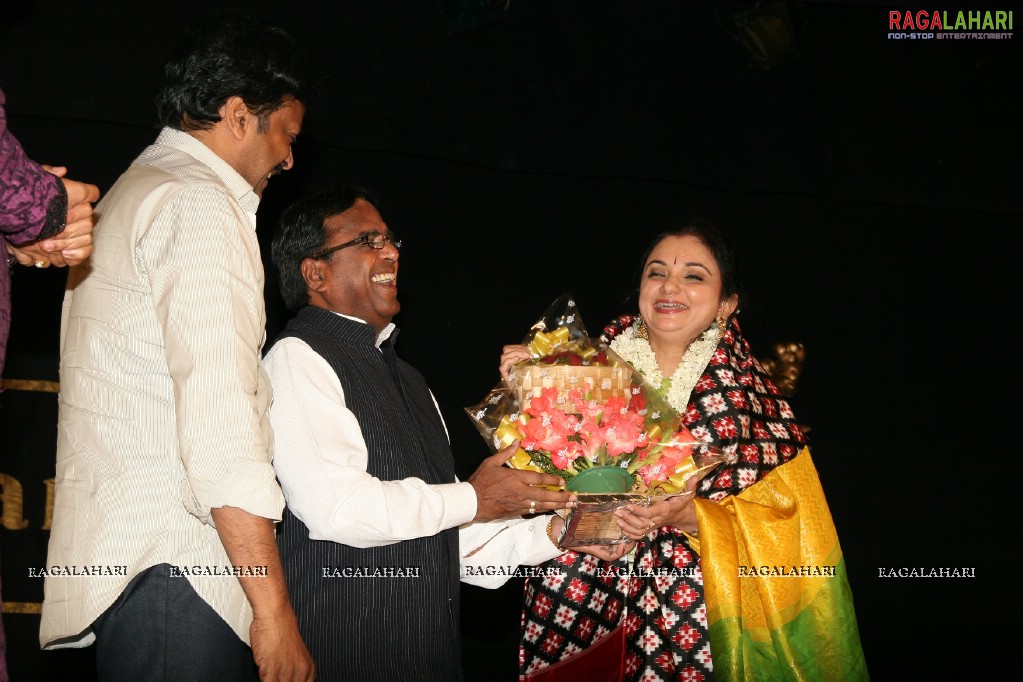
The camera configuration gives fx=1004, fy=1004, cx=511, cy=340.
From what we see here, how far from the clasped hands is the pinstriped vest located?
837mm

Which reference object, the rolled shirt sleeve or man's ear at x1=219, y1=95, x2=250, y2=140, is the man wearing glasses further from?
man's ear at x1=219, y1=95, x2=250, y2=140

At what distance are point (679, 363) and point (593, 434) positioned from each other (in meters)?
0.81

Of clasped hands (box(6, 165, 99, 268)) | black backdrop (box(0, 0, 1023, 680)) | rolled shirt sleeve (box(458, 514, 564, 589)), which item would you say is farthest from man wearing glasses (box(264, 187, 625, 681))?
black backdrop (box(0, 0, 1023, 680))

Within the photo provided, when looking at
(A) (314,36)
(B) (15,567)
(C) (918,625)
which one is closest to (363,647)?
(B) (15,567)

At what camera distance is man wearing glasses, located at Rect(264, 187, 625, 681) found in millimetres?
2062

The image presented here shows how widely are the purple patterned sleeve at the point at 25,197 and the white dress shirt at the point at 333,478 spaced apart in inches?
31.7

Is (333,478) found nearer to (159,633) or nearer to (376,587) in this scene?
(376,587)

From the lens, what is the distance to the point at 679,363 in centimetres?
297

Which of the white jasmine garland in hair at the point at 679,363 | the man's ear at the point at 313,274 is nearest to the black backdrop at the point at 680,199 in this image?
the white jasmine garland in hair at the point at 679,363

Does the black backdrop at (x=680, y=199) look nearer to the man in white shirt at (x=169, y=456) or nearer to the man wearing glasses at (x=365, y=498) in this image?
the man wearing glasses at (x=365, y=498)

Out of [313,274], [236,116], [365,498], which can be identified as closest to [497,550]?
[365,498]

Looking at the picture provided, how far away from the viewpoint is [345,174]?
3.97 m

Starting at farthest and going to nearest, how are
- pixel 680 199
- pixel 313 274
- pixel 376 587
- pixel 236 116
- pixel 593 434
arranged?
pixel 680 199 < pixel 313 274 < pixel 593 434 < pixel 376 587 < pixel 236 116

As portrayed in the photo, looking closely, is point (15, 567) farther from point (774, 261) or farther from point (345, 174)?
point (774, 261)
